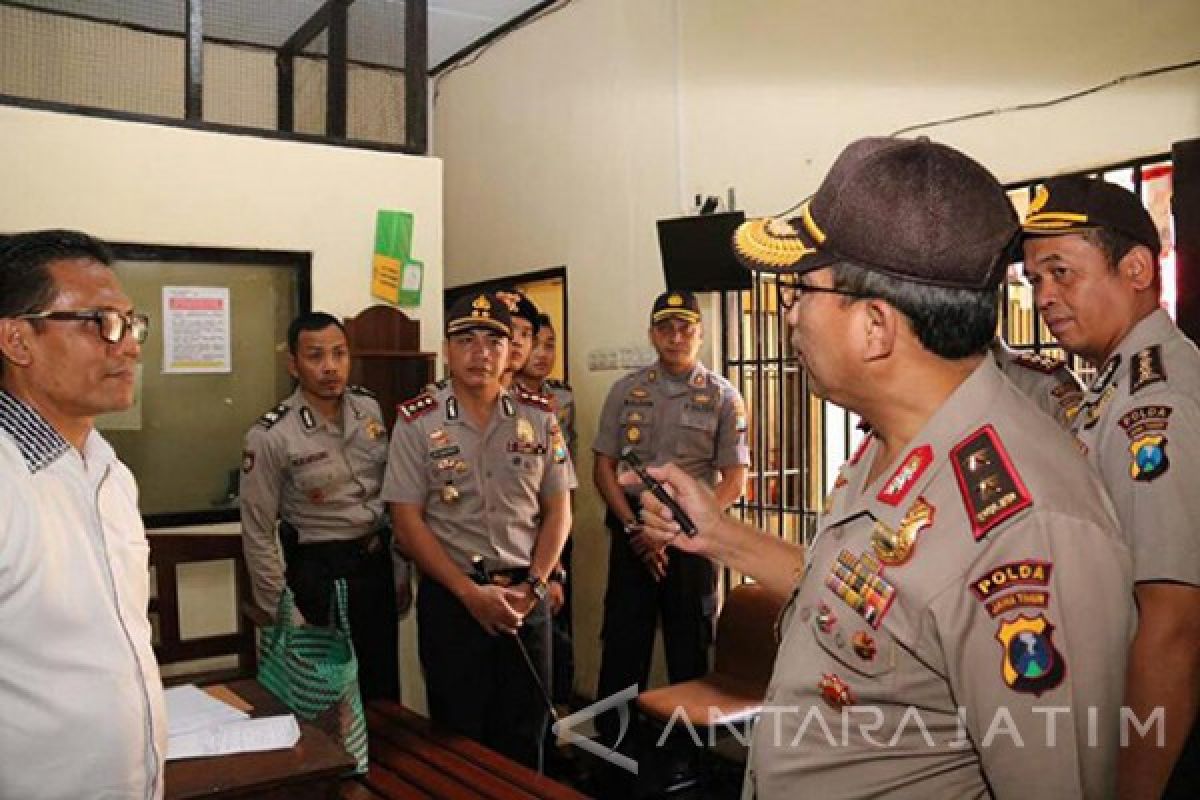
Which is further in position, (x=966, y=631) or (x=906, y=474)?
(x=906, y=474)

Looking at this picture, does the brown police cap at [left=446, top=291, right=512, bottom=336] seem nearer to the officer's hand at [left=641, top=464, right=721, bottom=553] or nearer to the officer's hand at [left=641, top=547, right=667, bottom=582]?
the officer's hand at [left=641, top=547, right=667, bottom=582]

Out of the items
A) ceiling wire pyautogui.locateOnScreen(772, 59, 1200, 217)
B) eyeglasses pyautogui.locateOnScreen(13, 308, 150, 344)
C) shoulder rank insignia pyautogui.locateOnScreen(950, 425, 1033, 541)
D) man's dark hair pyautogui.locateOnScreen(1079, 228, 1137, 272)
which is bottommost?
shoulder rank insignia pyautogui.locateOnScreen(950, 425, 1033, 541)

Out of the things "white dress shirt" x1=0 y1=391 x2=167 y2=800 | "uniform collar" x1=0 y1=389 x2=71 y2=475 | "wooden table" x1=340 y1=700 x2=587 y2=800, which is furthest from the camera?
"wooden table" x1=340 y1=700 x2=587 y2=800

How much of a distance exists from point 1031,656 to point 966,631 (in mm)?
70

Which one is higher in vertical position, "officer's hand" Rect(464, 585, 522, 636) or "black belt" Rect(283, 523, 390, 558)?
"black belt" Rect(283, 523, 390, 558)

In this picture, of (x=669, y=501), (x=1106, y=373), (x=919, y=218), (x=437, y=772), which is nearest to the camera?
(x=919, y=218)

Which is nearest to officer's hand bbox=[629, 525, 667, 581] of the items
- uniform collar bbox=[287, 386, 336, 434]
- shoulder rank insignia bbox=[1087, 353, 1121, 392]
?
uniform collar bbox=[287, 386, 336, 434]

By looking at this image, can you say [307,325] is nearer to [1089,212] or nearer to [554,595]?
[554,595]

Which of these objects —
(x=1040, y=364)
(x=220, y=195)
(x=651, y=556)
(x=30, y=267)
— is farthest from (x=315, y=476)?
(x=1040, y=364)

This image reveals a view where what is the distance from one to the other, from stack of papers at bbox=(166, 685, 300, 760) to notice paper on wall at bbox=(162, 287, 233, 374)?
205 cm

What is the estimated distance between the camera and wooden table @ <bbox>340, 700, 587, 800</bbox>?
2.15m

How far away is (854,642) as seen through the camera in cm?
118

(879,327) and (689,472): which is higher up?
(879,327)

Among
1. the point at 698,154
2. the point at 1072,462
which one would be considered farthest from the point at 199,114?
the point at 1072,462
